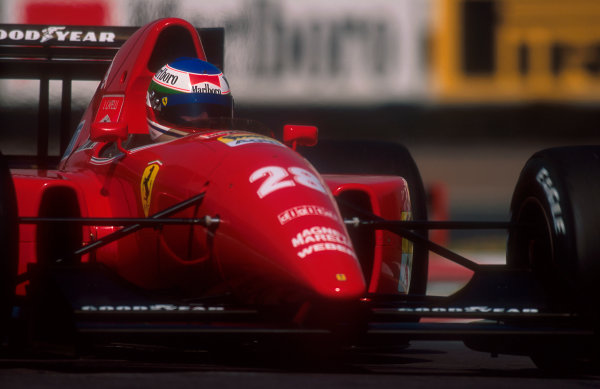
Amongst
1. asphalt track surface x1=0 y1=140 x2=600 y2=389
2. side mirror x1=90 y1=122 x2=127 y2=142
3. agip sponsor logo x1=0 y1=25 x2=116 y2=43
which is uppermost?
agip sponsor logo x1=0 y1=25 x2=116 y2=43

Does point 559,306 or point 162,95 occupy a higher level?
point 162,95

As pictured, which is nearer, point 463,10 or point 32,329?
point 32,329


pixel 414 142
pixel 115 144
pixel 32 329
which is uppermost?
pixel 115 144

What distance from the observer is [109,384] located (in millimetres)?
4129

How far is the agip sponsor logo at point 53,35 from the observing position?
7145 millimetres

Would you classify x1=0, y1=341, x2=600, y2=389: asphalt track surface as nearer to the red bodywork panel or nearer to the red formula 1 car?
the red formula 1 car

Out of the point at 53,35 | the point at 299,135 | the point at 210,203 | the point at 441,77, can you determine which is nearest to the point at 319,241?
the point at 210,203

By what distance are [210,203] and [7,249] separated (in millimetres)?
750

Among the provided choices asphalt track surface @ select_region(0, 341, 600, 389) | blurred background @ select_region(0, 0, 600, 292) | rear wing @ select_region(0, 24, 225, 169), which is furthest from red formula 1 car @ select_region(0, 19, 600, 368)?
blurred background @ select_region(0, 0, 600, 292)

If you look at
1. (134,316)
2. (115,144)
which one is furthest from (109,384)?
(115,144)

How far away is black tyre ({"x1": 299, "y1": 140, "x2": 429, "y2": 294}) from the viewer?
654 centimetres

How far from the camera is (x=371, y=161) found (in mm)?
6785

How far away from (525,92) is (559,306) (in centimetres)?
1765

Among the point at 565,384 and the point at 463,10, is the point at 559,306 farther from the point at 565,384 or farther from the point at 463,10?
the point at 463,10
